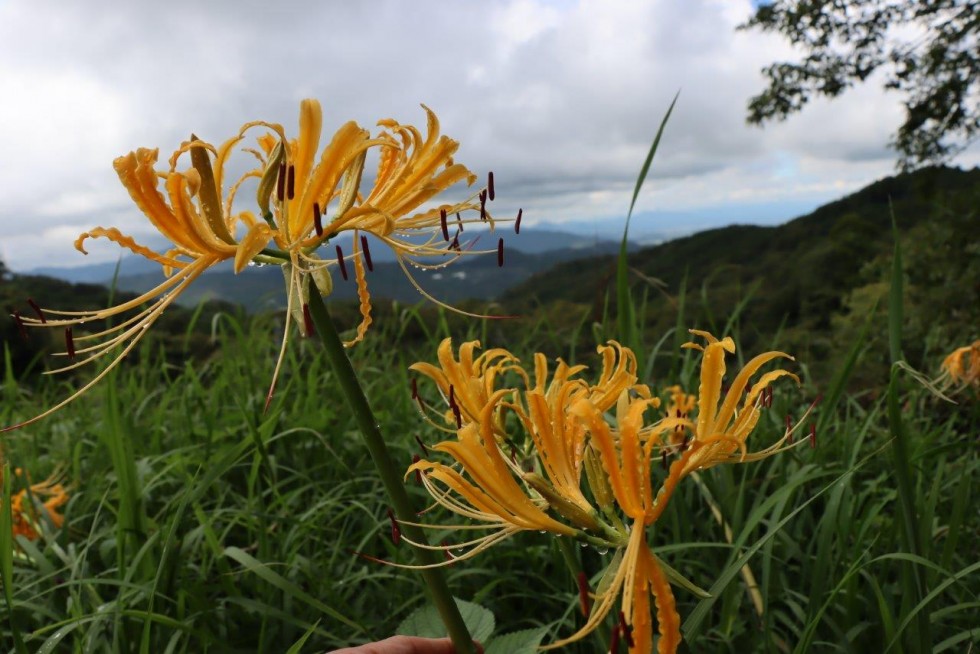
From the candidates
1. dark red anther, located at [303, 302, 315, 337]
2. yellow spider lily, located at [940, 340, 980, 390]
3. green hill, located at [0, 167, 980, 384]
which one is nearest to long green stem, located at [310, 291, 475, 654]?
dark red anther, located at [303, 302, 315, 337]

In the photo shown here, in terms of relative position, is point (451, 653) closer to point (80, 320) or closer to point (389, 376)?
point (80, 320)

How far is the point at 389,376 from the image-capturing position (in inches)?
146

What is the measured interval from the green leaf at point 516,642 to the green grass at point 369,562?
0.77 ft

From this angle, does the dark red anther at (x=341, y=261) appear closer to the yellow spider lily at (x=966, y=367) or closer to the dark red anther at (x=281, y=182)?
the dark red anther at (x=281, y=182)

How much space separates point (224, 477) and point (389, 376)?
47.0 inches

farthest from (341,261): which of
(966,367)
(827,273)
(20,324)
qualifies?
(827,273)

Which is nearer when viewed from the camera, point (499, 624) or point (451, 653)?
point (451, 653)

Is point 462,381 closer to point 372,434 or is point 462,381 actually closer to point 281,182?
point 372,434

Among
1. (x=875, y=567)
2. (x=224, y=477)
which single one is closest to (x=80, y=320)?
(x=224, y=477)

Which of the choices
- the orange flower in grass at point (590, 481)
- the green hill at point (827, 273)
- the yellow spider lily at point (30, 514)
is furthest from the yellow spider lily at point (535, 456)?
the yellow spider lily at point (30, 514)

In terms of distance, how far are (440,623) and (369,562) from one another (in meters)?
0.93

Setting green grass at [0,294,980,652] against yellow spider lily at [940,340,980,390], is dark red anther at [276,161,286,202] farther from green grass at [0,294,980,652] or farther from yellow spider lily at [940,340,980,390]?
yellow spider lily at [940,340,980,390]

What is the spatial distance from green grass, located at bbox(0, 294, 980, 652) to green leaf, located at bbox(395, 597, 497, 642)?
7.3 inches

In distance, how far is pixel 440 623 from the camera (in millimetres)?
1291
